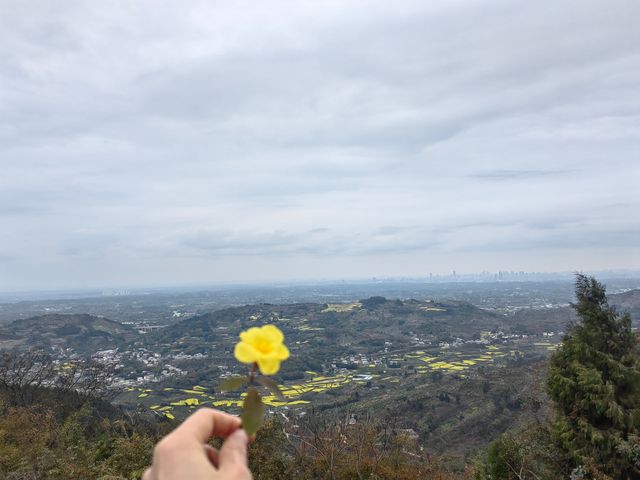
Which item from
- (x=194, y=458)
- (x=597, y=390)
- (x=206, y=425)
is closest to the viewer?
(x=194, y=458)


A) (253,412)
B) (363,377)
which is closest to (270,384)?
(253,412)

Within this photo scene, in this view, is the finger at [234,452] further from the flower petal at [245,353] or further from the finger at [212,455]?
the flower petal at [245,353]

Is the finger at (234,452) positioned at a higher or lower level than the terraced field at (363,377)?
higher

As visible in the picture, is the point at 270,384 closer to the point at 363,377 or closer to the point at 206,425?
the point at 206,425

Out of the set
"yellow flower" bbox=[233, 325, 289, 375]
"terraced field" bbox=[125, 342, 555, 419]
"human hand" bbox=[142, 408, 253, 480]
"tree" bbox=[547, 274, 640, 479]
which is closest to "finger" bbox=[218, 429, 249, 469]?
"human hand" bbox=[142, 408, 253, 480]

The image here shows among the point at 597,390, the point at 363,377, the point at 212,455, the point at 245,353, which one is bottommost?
the point at 363,377

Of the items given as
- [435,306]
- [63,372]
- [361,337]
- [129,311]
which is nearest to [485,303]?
[435,306]

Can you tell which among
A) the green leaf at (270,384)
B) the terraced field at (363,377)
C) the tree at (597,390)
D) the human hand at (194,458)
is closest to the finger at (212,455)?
the human hand at (194,458)
